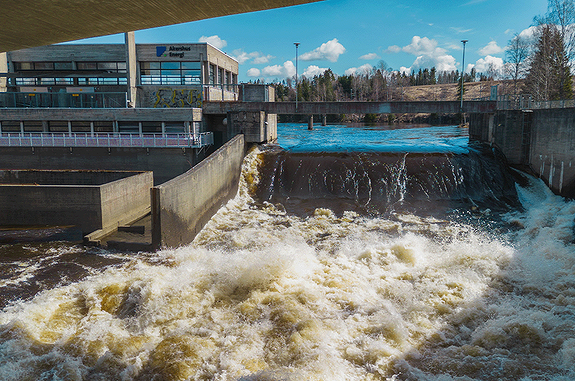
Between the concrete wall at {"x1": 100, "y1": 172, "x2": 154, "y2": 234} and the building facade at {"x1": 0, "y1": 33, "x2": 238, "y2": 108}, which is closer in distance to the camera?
the concrete wall at {"x1": 100, "y1": 172, "x2": 154, "y2": 234}

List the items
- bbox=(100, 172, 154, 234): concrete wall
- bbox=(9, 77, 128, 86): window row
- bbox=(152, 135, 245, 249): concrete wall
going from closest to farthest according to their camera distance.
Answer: bbox=(152, 135, 245, 249): concrete wall < bbox=(100, 172, 154, 234): concrete wall < bbox=(9, 77, 128, 86): window row

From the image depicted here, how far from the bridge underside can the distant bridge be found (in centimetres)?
2109

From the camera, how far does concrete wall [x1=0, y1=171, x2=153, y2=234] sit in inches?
687

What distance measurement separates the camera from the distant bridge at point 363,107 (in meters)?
29.0

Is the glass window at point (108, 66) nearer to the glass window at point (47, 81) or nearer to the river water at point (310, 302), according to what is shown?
the glass window at point (47, 81)

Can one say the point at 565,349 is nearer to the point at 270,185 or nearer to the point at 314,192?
the point at 314,192

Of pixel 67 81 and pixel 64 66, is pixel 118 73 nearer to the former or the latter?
pixel 67 81

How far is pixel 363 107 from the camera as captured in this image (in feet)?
96.3

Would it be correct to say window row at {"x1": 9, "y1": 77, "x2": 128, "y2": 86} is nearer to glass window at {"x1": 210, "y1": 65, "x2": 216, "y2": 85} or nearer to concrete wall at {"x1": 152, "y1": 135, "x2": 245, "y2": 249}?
glass window at {"x1": 210, "y1": 65, "x2": 216, "y2": 85}

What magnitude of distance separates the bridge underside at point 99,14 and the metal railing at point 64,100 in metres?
26.1

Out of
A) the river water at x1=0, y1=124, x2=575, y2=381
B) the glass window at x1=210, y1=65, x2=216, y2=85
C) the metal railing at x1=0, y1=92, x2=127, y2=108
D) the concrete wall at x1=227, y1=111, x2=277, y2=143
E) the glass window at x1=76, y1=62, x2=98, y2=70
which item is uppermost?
the glass window at x1=76, y1=62, x2=98, y2=70

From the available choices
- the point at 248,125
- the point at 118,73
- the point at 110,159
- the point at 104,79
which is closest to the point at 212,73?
the point at 118,73

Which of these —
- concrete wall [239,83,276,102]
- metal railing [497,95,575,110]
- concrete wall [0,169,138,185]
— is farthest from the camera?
concrete wall [239,83,276,102]

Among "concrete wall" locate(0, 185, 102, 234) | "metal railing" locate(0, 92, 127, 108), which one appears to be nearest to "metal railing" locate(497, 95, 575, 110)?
"concrete wall" locate(0, 185, 102, 234)
